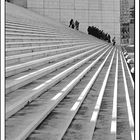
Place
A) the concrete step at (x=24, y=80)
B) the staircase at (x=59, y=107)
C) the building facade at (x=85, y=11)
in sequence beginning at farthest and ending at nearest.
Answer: the building facade at (x=85, y=11), the concrete step at (x=24, y=80), the staircase at (x=59, y=107)

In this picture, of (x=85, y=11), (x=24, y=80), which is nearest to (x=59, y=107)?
(x=24, y=80)

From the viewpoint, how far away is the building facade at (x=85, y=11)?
112ft

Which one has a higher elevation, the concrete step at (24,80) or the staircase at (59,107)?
the concrete step at (24,80)

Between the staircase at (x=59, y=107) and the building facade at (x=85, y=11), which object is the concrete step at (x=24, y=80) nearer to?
the staircase at (x=59, y=107)

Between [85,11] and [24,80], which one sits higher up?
[85,11]

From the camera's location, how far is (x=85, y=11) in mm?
35688

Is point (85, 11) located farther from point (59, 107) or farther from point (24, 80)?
point (59, 107)

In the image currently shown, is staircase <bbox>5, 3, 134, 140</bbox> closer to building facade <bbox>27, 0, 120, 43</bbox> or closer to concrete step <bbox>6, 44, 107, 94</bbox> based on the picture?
concrete step <bbox>6, 44, 107, 94</bbox>

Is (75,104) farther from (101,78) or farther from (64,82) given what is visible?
(101,78)

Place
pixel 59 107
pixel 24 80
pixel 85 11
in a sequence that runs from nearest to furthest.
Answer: pixel 59 107 < pixel 24 80 < pixel 85 11

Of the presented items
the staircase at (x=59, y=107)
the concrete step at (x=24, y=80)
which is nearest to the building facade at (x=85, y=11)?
the staircase at (x=59, y=107)

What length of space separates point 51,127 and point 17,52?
8.79 ft

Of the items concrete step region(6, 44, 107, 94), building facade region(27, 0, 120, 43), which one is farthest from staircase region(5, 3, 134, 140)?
building facade region(27, 0, 120, 43)

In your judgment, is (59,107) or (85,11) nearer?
(59,107)
